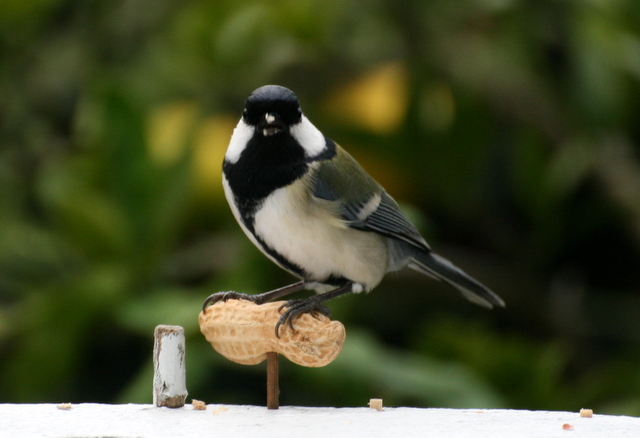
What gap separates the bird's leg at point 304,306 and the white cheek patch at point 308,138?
0.62 ft

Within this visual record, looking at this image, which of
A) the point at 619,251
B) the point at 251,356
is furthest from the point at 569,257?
the point at 251,356

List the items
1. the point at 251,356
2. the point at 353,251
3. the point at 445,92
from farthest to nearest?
the point at 445,92
the point at 353,251
the point at 251,356

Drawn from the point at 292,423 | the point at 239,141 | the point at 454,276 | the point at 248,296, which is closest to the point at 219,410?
the point at 292,423

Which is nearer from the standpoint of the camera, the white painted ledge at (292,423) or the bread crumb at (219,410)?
the white painted ledge at (292,423)

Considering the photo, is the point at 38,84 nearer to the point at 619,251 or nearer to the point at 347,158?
the point at 347,158

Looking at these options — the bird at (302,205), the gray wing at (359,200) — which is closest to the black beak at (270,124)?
the bird at (302,205)

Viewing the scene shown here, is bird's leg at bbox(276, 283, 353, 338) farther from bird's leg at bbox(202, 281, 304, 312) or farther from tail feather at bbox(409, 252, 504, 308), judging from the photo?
tail feather at bbox(409, 252, 504, 308)

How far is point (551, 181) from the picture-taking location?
1829mm

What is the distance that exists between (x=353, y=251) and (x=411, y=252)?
0.62ft

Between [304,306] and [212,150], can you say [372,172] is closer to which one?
[212,150]

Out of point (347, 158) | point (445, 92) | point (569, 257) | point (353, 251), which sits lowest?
point (353, 251)

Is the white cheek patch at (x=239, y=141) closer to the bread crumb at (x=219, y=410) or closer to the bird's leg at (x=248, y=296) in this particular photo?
the bird's leg at (x=248, y=296)

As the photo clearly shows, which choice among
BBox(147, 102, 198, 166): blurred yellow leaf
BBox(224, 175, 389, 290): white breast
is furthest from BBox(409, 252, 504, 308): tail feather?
BBox(147, 102, 198, 166): blurred yellow leaf

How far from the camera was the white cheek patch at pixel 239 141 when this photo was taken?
110 centimetres
